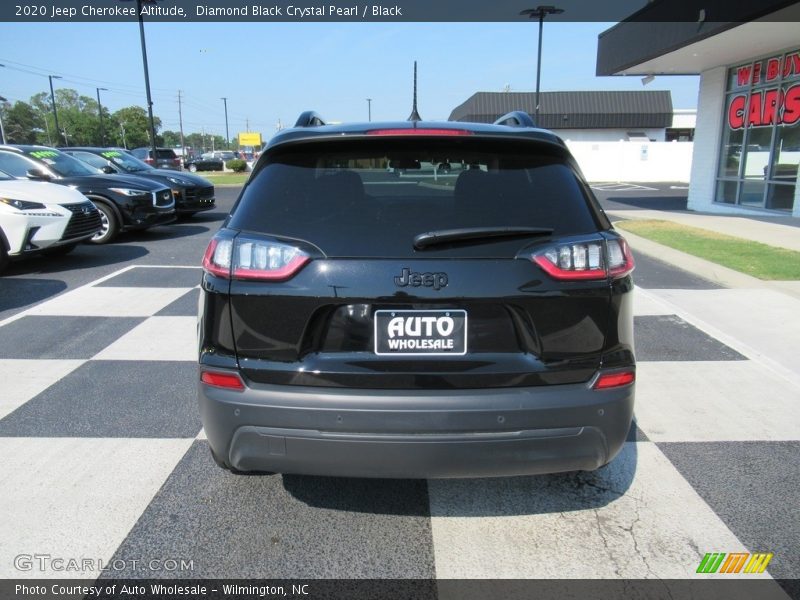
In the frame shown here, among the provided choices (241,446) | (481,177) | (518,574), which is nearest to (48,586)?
(241,446)

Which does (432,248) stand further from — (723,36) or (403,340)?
(723,36)

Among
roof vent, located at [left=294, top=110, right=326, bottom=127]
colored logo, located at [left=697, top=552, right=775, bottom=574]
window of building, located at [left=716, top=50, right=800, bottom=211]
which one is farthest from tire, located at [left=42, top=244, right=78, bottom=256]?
window of building, located at [left=716, top=50, right=800, bottom=211]

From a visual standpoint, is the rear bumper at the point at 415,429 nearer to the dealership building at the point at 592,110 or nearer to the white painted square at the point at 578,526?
the white painted square at the point at 578,526

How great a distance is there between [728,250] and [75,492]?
9.63 m

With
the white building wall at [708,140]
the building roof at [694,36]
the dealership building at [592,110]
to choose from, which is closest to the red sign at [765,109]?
the white building wall at [708,140]

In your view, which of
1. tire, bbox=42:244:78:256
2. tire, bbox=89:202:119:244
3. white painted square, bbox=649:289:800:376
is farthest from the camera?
tire, bbox=89:202:119:244

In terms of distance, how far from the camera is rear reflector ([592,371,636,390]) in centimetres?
228

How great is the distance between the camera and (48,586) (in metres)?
2.24

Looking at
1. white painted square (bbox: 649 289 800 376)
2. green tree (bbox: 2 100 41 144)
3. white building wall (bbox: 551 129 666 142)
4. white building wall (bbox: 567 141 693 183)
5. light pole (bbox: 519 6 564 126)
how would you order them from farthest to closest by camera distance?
green tree (bbox: 2 100 41 144)
white building wall (bbox: 551 129 666 142)
white building wall (bbox: 567 141 693 183)
light pole (bbox: 519 6 564 126)
white painted square (bbox: 649 289 800 376)

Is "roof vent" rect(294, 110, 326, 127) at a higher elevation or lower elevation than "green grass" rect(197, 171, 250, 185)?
higher

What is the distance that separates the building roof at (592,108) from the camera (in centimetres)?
4847

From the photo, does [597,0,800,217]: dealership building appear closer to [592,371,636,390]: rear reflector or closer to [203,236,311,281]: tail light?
[592,371,636,390]: rear reflector

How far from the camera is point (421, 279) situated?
217cm

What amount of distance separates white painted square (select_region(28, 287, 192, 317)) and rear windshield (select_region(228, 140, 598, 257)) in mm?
4088
